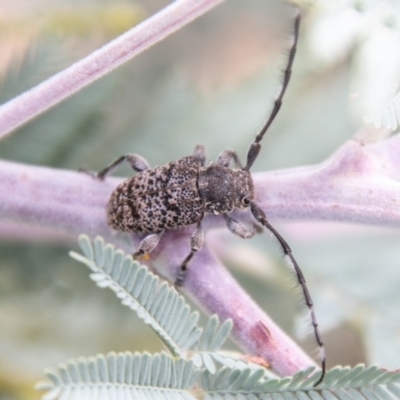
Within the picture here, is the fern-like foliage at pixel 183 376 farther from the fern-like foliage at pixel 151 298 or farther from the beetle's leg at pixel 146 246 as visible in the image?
the beetle's leg at pixel 146 246

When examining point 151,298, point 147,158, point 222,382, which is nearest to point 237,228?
point 151,298

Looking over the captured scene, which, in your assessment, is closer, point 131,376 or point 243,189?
point 131,376

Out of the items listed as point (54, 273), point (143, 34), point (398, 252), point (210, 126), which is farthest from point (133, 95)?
point (143, 34)

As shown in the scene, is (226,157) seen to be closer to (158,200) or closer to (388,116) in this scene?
(158,200)

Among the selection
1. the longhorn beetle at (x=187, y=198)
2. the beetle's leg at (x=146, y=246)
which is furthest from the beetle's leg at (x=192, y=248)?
the beetle's leg at (x=146, y=246)

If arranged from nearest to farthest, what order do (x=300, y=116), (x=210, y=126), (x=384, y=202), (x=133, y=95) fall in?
(x=384, y=202) → (x=210, y=126) → (x=300, y=116) → (x=133, y=95)

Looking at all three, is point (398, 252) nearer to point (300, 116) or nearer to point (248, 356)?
point (300, 116)
